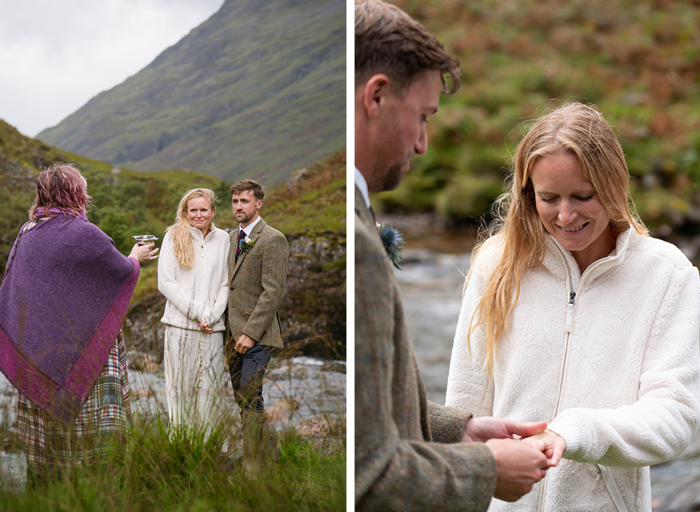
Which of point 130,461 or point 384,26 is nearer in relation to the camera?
point 384,26

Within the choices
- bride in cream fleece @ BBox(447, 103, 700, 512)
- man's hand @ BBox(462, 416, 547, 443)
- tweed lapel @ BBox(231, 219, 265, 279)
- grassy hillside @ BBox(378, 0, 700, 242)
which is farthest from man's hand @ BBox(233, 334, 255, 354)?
grassy hillside @ BBox(378, 0, 700, 242)

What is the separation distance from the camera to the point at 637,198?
7.63 meters

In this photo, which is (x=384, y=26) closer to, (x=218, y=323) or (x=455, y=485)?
(x=455, y=485)

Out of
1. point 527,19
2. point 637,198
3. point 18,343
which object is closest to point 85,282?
point 18,343

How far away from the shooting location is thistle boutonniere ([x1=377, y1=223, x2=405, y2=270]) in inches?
53.1

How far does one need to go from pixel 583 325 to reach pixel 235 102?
6.01 metres

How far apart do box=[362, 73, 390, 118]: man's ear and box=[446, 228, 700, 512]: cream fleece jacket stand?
0.86 m

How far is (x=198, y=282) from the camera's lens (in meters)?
3.05

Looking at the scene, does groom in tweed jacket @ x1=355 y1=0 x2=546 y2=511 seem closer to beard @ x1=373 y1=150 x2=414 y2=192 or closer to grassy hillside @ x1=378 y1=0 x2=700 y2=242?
beard @ x1=373 y1=150 x2=414 y2=192

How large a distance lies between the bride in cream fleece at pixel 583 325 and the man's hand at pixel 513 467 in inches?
8.3

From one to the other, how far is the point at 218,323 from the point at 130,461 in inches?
41.4

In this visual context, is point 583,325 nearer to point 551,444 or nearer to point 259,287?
point 551,444

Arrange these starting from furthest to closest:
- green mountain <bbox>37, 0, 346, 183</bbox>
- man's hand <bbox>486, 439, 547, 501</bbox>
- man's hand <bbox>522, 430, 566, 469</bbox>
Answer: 1. green mountain <bbox>37, 0, 346, 183</bbox>
2. man's hand <bbox>522, 430, 566, 469</bbox>
3. man's hand <bbox>486, 439, 547, 501</bbox>

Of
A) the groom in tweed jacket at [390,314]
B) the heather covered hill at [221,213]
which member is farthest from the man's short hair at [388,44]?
the heather covered hill at [221,213]
